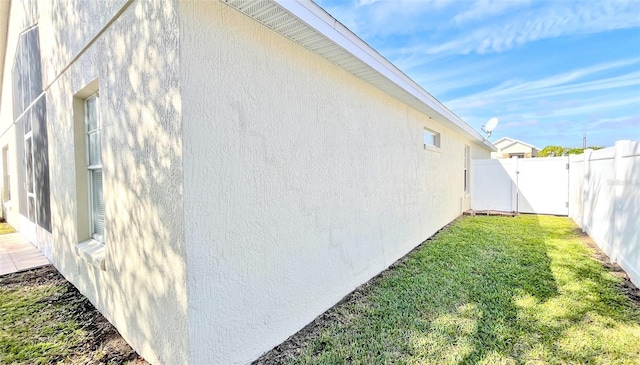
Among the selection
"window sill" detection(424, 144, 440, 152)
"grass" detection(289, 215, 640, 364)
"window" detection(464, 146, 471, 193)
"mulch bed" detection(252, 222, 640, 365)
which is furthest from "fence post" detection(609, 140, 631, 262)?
"window" detection(464, 146, 471, 193)

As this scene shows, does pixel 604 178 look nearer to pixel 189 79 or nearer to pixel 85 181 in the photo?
pixel 189 79

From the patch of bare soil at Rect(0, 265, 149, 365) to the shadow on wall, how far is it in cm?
12

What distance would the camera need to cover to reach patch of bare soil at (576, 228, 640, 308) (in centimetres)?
416

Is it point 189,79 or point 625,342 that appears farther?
point 625,342

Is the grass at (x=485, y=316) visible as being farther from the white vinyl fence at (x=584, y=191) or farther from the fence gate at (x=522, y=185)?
the fence gate at (x=522, y=185)

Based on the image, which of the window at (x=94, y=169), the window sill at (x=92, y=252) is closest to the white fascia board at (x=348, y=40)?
the window at (x=94, y=169)

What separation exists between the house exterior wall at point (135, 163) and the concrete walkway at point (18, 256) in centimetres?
283

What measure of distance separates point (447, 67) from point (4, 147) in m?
18.7

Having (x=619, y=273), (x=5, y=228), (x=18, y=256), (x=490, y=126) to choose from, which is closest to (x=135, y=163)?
(x=18, y=256)

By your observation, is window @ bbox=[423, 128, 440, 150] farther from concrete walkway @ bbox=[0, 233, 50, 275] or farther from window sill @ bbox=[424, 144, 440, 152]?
concrete walkway @ bbox=[0, 233, 50, 275]

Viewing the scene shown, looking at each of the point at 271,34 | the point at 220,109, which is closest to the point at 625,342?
the point at 220,109

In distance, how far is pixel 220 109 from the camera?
7.95 feet

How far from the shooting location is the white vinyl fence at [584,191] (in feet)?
16.0

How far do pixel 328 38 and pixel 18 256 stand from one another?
27.1 feet
